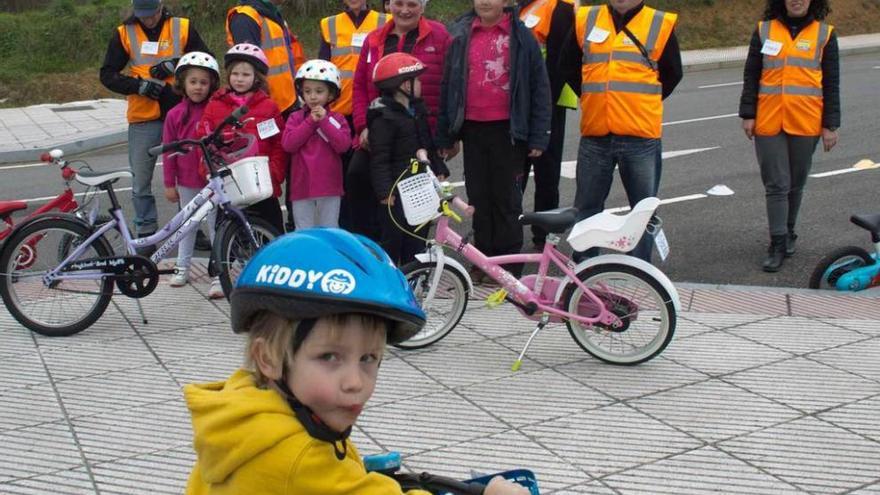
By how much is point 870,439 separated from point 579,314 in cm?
156

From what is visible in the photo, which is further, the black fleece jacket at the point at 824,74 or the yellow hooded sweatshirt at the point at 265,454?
the black fleece jacket at the point at 824,74

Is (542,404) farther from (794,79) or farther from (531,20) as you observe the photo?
(794,79)

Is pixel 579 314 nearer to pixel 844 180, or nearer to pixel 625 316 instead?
pixel 625 316

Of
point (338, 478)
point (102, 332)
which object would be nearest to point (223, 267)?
point (102, 332)

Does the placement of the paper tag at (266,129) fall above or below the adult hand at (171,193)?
above

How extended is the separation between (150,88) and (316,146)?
1.68m

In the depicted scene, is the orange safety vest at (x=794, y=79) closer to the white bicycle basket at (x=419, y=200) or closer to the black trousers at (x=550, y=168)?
the black trousers at (x=550, y=168)

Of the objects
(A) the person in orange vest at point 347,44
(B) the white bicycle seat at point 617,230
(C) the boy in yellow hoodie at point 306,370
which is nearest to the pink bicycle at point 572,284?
(B) the white bicycle seat at point 617,230

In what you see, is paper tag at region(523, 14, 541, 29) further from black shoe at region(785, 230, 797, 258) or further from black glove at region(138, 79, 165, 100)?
black glove at region(138, 79, 165, 100)

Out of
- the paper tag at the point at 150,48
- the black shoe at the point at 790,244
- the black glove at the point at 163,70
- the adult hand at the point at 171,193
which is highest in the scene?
the paper tag at the point at 150,48

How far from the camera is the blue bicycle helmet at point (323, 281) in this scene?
6.64 feet

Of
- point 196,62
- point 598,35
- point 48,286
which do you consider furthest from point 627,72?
point 48,286

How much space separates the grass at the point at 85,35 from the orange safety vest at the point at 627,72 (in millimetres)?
13995

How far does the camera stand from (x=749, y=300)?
268 inches
